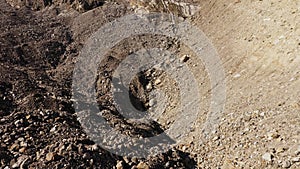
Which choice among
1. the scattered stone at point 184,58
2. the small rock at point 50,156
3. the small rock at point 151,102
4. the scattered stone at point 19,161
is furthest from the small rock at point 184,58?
the scattered stone at point 19,161

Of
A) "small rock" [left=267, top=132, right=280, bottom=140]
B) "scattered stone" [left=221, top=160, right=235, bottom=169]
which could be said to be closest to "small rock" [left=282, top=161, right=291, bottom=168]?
"small rock" [left=267, top=132, right=280, bottom=140]

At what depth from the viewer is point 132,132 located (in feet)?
20.9

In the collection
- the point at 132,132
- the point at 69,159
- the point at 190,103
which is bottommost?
the point at 190,103

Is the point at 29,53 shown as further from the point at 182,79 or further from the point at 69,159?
the point at 69,159

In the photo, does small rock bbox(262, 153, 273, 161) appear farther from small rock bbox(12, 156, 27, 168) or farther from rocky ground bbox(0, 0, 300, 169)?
small rock bbox(12, 156, 27, 168)

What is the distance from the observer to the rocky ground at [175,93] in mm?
5395

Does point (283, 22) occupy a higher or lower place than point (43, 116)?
lower

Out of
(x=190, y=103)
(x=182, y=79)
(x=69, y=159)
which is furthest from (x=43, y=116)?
(x=182, y=79)

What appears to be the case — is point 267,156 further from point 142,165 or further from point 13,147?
point 13,147

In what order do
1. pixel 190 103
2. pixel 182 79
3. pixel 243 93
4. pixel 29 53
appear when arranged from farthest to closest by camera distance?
1. pixel 29 53
2. pixel 182 79
3. pixel 190 103
4. pixel 243 93

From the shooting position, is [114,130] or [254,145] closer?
[254,145]

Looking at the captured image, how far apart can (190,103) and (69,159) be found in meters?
3.43

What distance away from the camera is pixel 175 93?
832 cm

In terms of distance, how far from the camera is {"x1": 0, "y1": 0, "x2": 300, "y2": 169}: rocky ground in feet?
17.7
